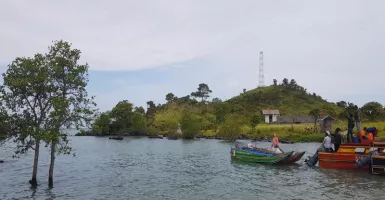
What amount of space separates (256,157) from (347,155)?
11.6 metres

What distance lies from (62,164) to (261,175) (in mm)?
27658

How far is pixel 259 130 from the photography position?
104375 millimetres

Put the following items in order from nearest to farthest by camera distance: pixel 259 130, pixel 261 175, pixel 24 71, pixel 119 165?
1. pixel 24 71
2. pixel 261 175
3. pixel 119 165
4. pixel 259 130

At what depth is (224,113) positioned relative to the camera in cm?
13175

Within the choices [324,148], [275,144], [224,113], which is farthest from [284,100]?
[324,148]

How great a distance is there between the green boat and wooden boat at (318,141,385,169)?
4.33m

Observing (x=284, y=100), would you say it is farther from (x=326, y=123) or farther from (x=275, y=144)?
(x=275, y=144)

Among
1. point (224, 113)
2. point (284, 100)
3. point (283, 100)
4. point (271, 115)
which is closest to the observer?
point (224, 113)

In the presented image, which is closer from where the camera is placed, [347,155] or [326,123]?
[347,155]

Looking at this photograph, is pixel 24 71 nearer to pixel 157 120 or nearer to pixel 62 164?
pixel 62 164

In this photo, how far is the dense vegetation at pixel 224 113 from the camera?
106 metres

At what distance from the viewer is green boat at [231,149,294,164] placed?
42344mm

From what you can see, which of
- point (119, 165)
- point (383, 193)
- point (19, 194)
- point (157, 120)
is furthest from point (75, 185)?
point (157, 120)

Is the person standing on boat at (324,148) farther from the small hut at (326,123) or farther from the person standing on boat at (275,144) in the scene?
the small hut at (326,123)
